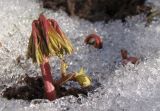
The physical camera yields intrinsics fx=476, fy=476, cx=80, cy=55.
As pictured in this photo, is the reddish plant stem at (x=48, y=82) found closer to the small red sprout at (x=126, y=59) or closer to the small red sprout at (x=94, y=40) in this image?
the small red sprout at (x=126, y=59)

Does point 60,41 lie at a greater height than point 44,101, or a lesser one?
greater

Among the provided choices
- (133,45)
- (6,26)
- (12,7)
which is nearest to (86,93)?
(133,45)

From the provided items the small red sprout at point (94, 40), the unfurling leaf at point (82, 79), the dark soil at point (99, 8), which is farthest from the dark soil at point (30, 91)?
Result: the dark soil at point (99, 8)

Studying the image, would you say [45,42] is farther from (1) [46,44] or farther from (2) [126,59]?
(2) [126,59]

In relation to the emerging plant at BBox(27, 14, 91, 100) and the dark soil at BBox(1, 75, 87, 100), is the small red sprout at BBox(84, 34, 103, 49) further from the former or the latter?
the emerging plant at BBox(27, 14, 91, 100)

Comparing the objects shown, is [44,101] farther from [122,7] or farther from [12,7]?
[122,7]

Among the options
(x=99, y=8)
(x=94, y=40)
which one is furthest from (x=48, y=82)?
(x=99, y=8)

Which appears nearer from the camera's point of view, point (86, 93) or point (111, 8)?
point (86, 93)
